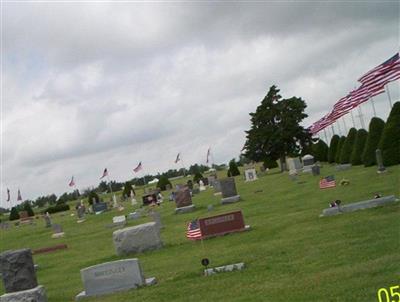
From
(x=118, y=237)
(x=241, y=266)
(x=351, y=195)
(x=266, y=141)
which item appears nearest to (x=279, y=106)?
(x=266, y=141)

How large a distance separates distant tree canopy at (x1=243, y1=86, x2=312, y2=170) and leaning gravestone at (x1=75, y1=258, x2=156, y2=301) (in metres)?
57.1

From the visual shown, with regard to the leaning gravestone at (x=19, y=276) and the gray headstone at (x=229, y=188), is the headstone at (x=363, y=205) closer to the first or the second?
the leaning gravestone at (x=19, y=276)

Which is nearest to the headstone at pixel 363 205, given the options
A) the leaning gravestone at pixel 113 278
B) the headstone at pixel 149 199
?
the leaning gravestone at pixel 113 278

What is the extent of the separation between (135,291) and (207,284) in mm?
1993

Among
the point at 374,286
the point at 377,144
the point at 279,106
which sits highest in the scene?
the point at 279,106

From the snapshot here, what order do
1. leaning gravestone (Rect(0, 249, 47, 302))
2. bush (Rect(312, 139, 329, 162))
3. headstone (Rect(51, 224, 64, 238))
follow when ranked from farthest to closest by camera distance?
1. bush (Rect(312, 139, 329, 162))
2. headstone (Rect(51, 224, 64, 238))
3. leaning gravestone (Rect(0, 249, 47, 302))

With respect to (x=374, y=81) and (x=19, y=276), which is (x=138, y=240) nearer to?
(x=19, y=276)

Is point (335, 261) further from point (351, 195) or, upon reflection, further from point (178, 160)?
point (178, 160)

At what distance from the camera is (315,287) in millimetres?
9953

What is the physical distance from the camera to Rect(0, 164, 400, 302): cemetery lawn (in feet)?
33.3

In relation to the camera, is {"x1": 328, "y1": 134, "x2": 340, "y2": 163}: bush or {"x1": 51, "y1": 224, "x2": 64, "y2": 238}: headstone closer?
{"x1": 51, "y1": 224, "x2": 64, "y2": 238}: headstone

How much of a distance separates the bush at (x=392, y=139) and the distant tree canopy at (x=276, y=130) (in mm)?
34152

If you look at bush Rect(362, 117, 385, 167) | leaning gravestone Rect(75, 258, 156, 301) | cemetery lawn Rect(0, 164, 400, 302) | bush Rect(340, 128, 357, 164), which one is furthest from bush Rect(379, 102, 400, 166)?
leaning gravestone Rect(75, 258, 156, 301)

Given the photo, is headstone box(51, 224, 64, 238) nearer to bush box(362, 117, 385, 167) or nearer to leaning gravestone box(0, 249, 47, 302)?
bush box(362, 117, 385, 167)
